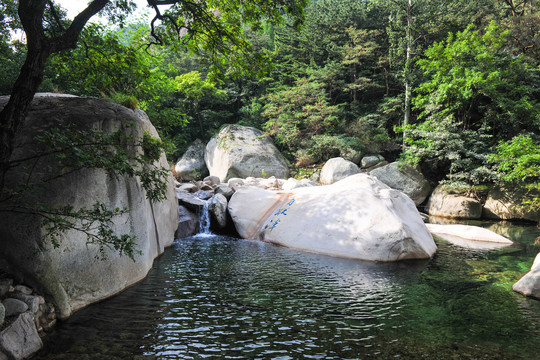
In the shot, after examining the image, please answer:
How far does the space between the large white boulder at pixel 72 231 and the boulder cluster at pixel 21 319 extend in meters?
0.17

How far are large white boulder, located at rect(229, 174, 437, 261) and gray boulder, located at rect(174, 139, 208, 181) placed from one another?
43.4ft

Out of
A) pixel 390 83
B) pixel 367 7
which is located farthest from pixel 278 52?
pixel 390 83

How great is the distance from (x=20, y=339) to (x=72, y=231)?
66.6 inches

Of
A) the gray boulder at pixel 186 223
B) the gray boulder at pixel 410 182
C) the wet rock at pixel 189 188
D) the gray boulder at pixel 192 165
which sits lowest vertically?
the gray boulder at pixel 186 223

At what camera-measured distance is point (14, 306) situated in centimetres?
404

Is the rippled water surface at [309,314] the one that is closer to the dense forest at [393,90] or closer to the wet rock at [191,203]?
the wet rock at [191,203]

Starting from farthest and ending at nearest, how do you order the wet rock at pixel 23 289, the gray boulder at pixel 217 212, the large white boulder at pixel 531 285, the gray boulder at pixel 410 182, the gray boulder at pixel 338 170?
the gray boulder at pixel 338 170, the gray boulder at pixel 410 182, the gray boulder at pixel 217 212, the large white boulder at pixel 531 285, the wet rock at pixel 23 289

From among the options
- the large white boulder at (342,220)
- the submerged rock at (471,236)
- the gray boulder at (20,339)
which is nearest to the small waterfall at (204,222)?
the large white boulder at (342,220)

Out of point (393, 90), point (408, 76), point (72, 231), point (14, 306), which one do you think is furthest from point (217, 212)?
point (393, 90)

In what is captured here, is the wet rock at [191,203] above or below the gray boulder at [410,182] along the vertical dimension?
below

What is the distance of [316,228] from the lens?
9.87 metres

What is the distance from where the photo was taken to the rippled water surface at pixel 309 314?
13.5 ft

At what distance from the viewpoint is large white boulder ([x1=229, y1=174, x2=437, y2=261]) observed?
866 cm

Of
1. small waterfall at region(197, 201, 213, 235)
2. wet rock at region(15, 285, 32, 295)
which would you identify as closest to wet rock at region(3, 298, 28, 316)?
wet rock at region(15, 285, 32, 295)
